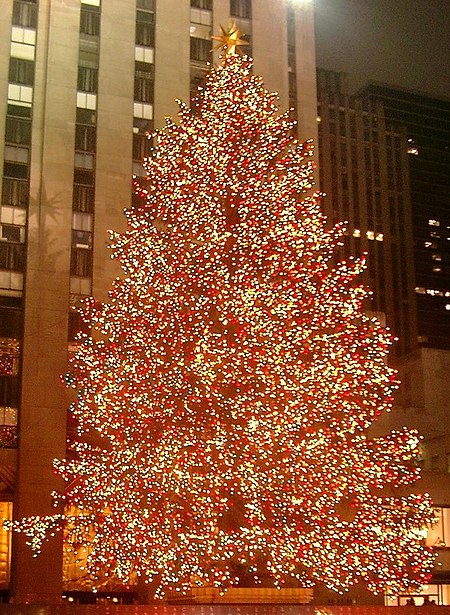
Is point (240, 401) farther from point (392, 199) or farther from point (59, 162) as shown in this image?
point (392, 199)

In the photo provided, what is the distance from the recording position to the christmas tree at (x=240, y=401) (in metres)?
28.7

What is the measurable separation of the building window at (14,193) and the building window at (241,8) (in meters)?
16.1

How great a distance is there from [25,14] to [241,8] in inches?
478

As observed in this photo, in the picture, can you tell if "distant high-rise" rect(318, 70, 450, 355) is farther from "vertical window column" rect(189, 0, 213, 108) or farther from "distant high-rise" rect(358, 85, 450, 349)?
"vertical window column" rect(189, 0, 213, 108)

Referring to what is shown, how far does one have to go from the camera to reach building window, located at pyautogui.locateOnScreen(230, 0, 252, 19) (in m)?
52.9

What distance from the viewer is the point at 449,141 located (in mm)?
171625

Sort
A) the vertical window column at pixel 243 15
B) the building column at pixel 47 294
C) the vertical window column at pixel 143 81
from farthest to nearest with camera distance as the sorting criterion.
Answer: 1. the vertical window column at pixel 243 15
2. the vertical window column at pixel 143 81
3. the building column at pixel 47 294

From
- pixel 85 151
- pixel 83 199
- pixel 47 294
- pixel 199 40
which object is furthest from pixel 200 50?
pixel 47 294

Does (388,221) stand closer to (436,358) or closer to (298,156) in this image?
(436,358)

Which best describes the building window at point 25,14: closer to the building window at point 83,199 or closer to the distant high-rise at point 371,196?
the building window at point 83,199

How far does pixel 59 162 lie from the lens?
151 ft

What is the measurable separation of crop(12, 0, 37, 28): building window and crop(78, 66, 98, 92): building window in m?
3.41

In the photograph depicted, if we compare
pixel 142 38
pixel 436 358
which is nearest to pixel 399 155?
pixel 436 358

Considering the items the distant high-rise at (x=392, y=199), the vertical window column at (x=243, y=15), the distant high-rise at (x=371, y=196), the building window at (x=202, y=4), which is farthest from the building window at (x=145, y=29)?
the distant high-rise at (x=371, y=196)
